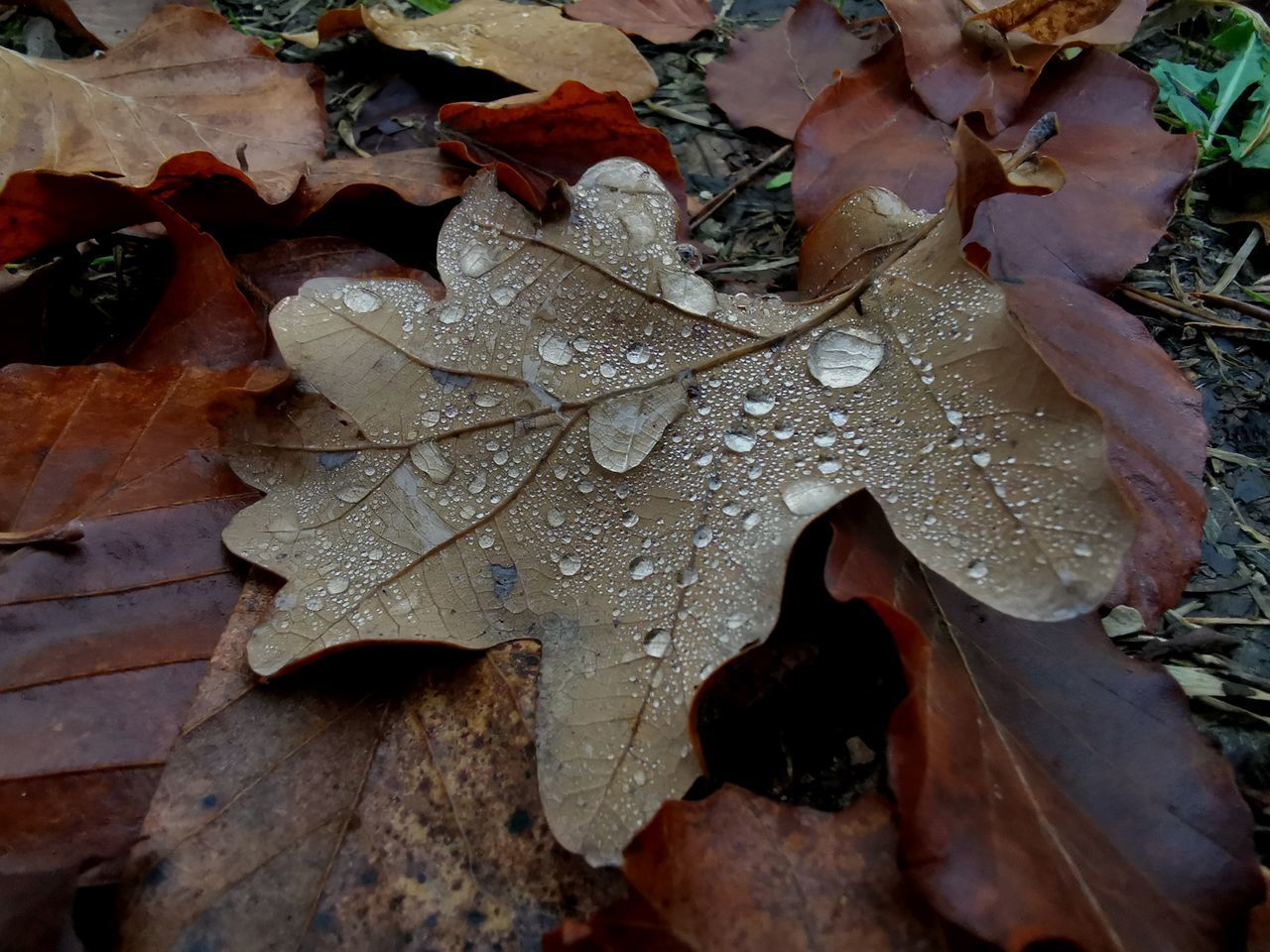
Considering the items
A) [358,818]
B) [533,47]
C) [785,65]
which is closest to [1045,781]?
[358,818]

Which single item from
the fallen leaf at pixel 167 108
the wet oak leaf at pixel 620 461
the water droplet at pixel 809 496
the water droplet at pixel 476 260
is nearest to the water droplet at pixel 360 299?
the wet oak leaf at pixel 620 461

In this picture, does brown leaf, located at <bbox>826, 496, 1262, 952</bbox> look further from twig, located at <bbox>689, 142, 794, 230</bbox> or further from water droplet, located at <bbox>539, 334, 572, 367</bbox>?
twig, located at <bbox>689, 142, 794, 230</bbox>

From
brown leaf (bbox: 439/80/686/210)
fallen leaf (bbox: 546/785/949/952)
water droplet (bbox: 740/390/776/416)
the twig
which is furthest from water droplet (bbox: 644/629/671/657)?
the twig

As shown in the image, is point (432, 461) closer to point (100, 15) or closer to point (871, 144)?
point (871, 144)

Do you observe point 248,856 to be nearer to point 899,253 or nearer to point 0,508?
point 0,508

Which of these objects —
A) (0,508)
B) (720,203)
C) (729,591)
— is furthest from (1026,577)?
(0,508)
